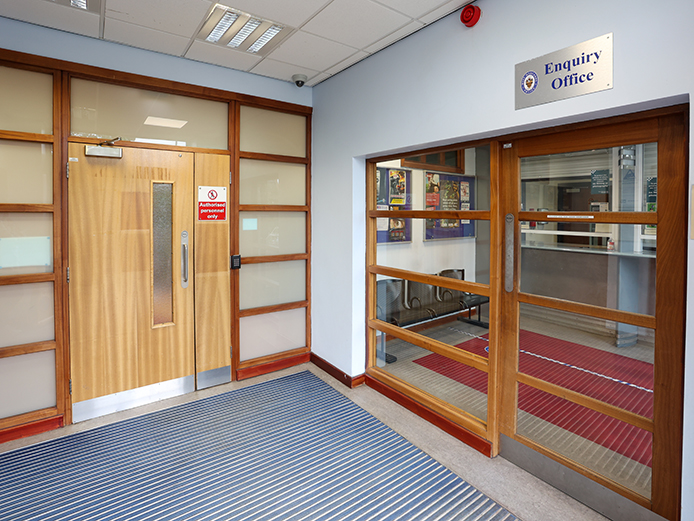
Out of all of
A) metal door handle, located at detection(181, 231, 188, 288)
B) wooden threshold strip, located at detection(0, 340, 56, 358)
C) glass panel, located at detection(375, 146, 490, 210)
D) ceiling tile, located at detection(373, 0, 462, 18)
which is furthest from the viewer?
metal door handle, located at detection(181, 231, 188, 288)

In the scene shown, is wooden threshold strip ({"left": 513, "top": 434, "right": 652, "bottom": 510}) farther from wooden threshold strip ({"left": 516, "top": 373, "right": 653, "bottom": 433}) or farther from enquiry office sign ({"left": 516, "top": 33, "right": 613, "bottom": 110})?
enquiry office sign ({"left": 516, "top": 33, "right": 613, "bottom": 110})

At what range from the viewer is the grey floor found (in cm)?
214

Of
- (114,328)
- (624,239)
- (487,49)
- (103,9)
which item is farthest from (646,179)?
(114,328)

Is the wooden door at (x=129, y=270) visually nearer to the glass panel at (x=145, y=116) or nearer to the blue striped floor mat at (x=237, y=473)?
the glass panel at (x=145, y=116)

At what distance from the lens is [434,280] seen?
10.2 feet

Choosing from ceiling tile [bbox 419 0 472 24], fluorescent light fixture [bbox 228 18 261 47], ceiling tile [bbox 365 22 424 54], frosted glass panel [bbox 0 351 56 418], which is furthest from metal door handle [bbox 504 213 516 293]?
frosted glass panel [bbox 0 351 56 418]

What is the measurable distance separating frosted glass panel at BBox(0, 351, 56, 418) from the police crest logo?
12.2ft

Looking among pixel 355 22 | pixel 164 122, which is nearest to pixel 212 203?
pixel 164 122

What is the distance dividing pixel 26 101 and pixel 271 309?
254 centimetres

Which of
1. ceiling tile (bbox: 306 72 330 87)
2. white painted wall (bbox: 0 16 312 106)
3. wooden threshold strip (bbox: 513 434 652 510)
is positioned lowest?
wooden threshold strip (bbox: 513 434 652 510)

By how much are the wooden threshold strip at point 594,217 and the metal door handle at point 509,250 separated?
6 cm

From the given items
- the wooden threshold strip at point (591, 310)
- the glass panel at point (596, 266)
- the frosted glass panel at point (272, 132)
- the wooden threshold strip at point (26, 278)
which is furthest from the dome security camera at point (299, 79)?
the wooden threshold strip at point (591, 310)

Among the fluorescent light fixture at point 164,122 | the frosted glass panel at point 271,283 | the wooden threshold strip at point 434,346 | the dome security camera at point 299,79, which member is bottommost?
the wooden threshold strip at point 434,346

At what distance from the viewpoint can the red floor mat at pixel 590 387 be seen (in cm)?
200
